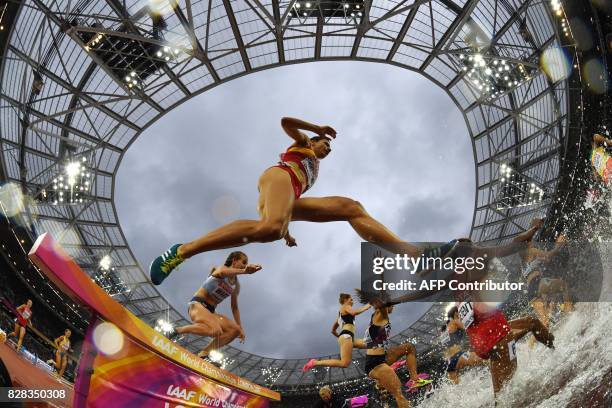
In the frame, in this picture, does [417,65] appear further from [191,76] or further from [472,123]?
[191,76]

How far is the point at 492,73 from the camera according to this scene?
21875 mm

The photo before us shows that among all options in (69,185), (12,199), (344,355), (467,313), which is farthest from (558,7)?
(69,185)

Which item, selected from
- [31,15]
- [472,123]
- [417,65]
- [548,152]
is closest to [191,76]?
[31,15]

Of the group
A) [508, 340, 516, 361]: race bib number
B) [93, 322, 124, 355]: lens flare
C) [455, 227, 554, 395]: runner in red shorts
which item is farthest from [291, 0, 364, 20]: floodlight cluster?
[93, 322, 124, 355]: lens flare

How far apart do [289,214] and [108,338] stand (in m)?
2.56

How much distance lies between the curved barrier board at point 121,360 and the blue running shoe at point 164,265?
787 millimetres

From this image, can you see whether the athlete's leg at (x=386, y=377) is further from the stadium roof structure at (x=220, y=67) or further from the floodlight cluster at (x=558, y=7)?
the stadium roof structure at (x=220, y=67)

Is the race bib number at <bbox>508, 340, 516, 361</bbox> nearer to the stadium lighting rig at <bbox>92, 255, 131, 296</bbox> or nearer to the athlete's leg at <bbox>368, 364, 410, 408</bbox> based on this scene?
the athlete's leg at <bbox>368, 364, 410, 408</bbox>

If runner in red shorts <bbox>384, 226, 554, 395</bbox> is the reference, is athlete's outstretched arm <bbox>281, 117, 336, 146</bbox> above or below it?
above

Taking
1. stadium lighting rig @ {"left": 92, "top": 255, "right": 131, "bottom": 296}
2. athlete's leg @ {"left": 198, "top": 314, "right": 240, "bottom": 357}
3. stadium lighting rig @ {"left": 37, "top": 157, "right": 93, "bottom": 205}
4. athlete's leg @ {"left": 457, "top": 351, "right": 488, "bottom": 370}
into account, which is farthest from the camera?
stadium lighting rig @ {"left": 92, "top": 255, "right": 131, "bottom": 296}

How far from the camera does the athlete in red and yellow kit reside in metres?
3.85

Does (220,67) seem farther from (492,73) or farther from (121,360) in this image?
(121,360)

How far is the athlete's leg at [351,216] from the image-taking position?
4.23m

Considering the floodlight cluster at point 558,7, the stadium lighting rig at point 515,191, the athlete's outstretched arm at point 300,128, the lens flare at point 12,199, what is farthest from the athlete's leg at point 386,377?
the stadium lighting rig at point 515,191
